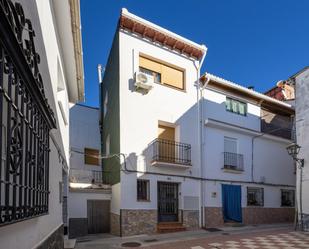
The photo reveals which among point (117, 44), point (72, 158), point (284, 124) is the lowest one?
point (72, 158)

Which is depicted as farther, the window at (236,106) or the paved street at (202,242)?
the window at (236,106)

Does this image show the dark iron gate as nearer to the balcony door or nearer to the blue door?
the balcony door

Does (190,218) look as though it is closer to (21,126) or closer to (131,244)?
(131,244)

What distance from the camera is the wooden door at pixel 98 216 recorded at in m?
12.6

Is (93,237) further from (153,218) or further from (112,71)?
(112,71)

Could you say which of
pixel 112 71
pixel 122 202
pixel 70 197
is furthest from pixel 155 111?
pixel 70 197

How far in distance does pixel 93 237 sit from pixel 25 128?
402 inches

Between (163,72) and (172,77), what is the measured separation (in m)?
0.57

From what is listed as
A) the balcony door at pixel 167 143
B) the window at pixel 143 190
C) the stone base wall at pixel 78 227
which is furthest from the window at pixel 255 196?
the stone base wall at pixel 78 227

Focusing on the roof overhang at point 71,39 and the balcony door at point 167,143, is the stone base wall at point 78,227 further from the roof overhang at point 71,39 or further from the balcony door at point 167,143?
the roof overhang at point 71,39

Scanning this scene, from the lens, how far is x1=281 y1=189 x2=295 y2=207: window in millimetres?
17375

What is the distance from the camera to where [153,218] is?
1231 centimetres

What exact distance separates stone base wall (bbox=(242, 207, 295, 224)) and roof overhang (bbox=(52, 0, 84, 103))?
10.9 metres

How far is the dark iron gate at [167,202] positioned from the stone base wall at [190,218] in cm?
41
